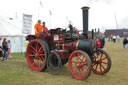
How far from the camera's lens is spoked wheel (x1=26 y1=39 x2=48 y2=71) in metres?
5.24

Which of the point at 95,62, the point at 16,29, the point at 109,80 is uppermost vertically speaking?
the point at 16,29

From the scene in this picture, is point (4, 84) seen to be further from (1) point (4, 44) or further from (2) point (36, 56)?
(1) point (4, 44)

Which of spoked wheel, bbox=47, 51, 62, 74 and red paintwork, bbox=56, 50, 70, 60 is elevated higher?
red paintwork, bbox=56, 50, 70, 60

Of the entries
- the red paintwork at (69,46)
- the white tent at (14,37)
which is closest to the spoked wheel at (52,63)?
the red paintwork at (69,46)

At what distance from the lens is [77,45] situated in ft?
15.0

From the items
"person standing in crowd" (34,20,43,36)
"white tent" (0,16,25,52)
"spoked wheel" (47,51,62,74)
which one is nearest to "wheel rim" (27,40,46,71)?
"spoked wheel" (47,51,62,74)

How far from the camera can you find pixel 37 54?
5.52 metres

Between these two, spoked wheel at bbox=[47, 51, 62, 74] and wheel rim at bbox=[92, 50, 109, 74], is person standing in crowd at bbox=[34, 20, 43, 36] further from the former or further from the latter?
wheel rim at bbox=[92, 50, 109, 74]

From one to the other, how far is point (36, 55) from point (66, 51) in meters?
1.30

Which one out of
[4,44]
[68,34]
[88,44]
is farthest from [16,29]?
[88,44]

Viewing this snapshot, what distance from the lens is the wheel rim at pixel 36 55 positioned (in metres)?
5.36

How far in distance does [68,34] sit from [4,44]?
4.52 metres

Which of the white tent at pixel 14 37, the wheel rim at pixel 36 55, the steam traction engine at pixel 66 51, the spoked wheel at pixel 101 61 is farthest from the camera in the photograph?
the white tent at pixel 14 37

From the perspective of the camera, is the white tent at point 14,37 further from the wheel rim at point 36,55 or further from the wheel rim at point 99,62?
the wheel rim at point 99,62
